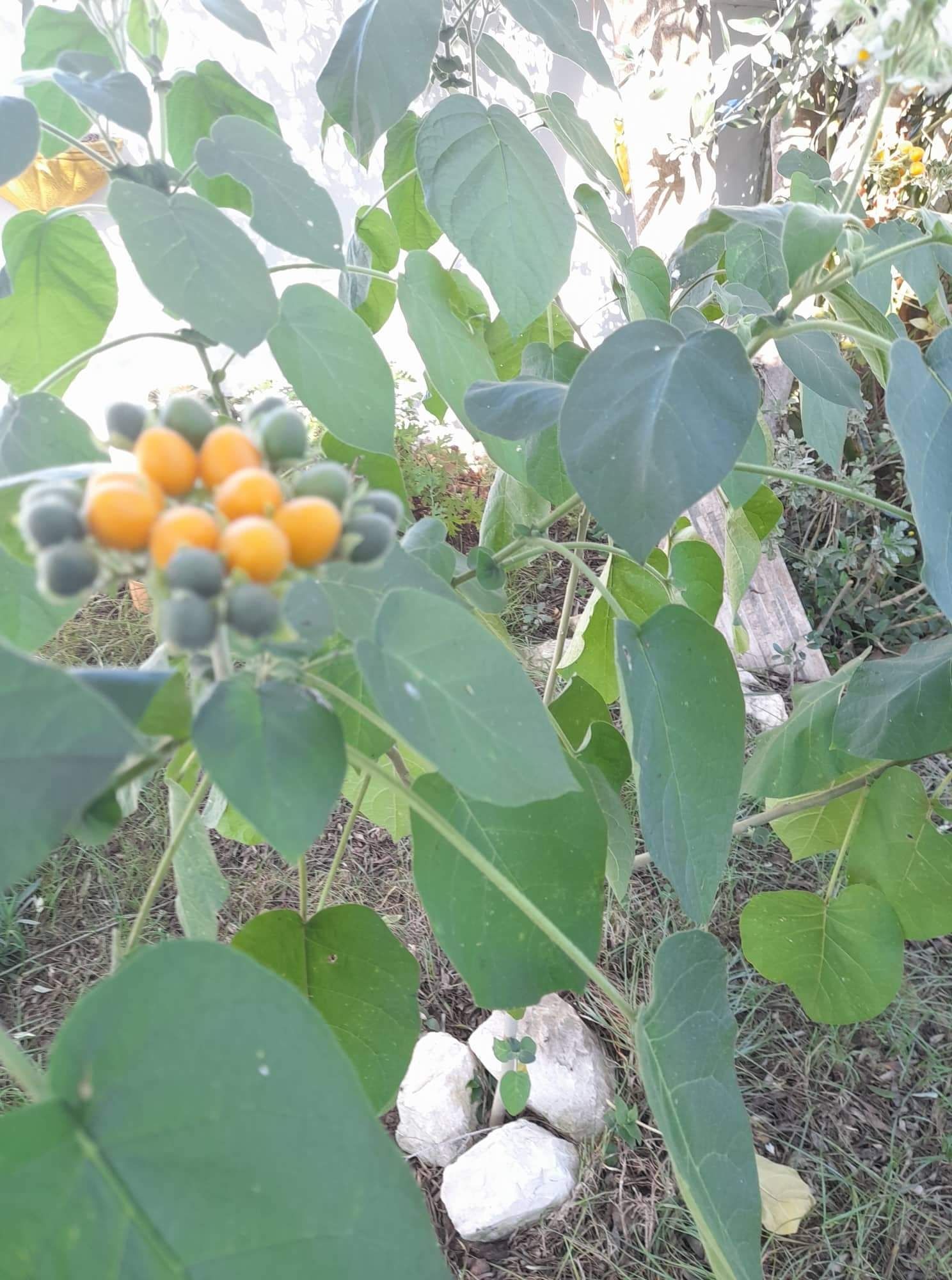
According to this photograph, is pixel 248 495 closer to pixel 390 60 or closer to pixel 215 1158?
pixel 215 1158

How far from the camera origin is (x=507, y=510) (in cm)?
100

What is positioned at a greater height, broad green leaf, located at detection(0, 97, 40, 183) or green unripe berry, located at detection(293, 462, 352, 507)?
broad green leaf, located at detection(0, 97, 40, 183)

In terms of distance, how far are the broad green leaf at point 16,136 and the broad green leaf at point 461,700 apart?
36 centimetres


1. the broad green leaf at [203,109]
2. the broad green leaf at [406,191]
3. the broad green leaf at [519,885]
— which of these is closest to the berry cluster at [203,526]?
the broad green leaf at [519,885]

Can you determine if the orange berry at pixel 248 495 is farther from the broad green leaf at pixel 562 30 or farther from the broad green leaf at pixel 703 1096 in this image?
the broad green leaf at pixel 562 30

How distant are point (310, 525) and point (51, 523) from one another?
9cm

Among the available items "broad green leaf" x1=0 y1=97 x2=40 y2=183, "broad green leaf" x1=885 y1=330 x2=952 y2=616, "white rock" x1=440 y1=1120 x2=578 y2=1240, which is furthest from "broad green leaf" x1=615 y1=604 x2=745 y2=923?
"white rock" x1=440 y1=1120 x2=578 y2=1240

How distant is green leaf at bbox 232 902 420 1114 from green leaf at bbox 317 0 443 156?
588 mm

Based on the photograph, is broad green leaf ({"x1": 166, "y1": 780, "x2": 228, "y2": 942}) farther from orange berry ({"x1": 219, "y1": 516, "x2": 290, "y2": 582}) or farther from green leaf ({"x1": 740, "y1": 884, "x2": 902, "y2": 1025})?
green leaf ({"x1": 740, "y1": 884, "x2": 902, "y2": 1025})

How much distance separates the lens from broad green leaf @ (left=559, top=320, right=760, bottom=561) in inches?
19.1

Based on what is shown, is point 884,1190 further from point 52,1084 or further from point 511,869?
point 52,1084

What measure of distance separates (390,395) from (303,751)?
0.39m

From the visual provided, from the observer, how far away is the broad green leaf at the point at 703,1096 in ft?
1.48

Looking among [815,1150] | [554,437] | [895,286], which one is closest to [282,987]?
[554,437]
